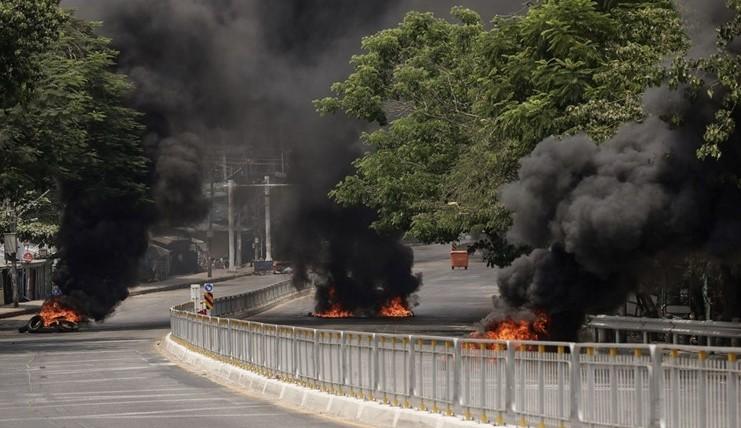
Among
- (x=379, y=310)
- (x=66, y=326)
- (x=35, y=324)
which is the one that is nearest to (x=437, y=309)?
(x=379, y=310)

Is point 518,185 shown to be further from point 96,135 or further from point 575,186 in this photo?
point 96,135

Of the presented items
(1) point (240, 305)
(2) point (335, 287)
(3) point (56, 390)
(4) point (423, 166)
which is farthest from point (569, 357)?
(2) point (335, 287)

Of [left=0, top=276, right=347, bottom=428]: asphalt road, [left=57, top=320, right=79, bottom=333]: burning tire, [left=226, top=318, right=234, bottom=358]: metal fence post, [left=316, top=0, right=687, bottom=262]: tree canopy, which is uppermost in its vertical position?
[left=316, top=0, right=687, bottom=262]: tree canopy

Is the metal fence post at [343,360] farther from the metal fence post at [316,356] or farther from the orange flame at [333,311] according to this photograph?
the orange flame at [333,311]

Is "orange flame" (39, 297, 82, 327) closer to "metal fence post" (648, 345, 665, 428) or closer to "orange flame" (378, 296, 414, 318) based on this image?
"orange flame" (378, 296, 414, 318)

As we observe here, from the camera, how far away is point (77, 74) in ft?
181

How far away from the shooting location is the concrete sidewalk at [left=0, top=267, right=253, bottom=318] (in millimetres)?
73306

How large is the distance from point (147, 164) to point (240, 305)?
7.84m

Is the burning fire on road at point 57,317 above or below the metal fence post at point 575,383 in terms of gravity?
below

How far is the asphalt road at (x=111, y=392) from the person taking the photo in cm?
2080

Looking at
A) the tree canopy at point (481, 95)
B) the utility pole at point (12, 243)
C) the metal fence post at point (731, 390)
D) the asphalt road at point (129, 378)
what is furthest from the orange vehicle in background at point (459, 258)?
the metal fence post at point (731, 390)

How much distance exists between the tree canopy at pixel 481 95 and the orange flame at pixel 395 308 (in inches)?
404

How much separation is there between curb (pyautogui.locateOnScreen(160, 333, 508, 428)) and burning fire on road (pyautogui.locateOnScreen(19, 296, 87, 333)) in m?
24.9

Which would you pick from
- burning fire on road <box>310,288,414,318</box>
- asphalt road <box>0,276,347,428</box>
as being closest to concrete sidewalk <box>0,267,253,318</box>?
burning fire on road <box>310,288,414,318</box>
